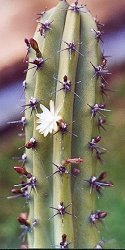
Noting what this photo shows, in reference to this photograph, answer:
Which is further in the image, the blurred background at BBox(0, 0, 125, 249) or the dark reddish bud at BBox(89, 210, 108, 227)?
the blurred background at BBox(0, 0, 125, 249)

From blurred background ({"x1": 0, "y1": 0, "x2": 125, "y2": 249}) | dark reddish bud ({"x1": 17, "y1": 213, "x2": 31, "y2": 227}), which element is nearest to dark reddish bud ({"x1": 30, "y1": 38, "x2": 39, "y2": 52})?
dark reddish bud ({"x1": 17, "y1": 213, "x2": 31, "y2": 227})

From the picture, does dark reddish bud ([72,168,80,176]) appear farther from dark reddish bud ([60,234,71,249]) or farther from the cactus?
dark reddish bud ([60,234,71,249])

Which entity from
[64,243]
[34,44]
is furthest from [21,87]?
[64,243]

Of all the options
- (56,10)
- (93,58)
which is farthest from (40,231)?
(56,10)

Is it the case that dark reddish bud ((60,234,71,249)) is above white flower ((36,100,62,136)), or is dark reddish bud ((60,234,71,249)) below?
below

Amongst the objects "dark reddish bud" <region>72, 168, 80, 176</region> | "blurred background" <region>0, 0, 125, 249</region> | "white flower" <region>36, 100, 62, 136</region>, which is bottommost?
"dark reddish bud" <region>72, 168, 80, 176</region>

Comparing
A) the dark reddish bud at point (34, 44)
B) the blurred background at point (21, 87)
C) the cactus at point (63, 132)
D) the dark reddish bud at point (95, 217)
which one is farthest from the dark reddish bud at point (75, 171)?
the blurred background at point (21, 87)

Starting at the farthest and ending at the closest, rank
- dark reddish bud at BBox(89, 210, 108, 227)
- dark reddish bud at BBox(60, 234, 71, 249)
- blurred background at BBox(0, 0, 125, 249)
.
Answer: blurred background at BBox(0, 0, 125, 249) → dark reddish bud at BBox(89, 210, 108, 227) → dark reddish bud at BBox(60, 234, 71, 249)

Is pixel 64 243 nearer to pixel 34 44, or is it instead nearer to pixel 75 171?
pixel 75 171
